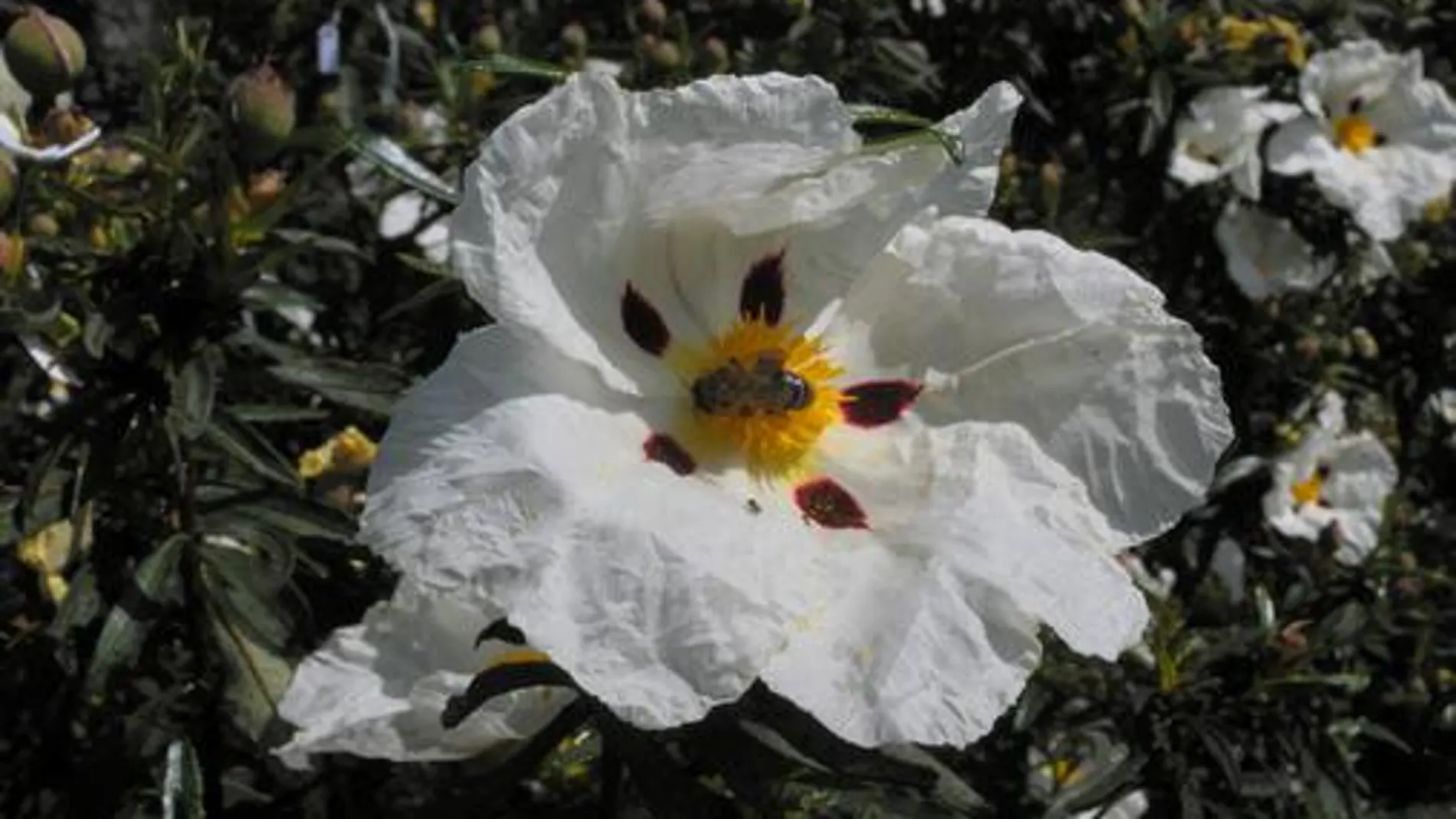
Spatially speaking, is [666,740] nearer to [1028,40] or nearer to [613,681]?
[613,681]

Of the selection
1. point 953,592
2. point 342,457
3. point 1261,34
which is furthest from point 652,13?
point 1261,34

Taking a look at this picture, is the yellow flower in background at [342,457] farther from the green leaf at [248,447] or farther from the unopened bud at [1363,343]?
the unopened bud at [1363,343]

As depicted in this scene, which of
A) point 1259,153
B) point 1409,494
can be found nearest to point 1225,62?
point 1259,153

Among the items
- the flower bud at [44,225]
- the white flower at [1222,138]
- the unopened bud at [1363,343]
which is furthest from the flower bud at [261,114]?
the unopened bud at [1363,343]

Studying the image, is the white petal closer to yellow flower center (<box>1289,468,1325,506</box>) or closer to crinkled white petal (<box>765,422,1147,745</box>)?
yellow flower center (<box>1289,468,1325,506</box>)

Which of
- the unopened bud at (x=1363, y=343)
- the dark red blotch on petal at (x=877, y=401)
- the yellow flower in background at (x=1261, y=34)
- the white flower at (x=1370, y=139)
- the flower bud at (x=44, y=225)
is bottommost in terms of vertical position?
the unopened bud at (x=1363, y=343)

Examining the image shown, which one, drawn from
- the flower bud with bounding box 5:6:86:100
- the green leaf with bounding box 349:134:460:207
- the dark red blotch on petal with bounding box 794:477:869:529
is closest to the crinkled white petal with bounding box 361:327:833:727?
the dark red blotch on petal with bounding box 794:477:869:529
